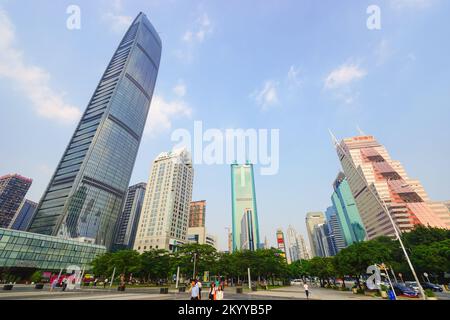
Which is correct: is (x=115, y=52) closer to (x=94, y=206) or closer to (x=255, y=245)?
(x=94, y=206)

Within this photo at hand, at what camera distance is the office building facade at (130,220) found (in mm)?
151500

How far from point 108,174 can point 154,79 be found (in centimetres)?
9029

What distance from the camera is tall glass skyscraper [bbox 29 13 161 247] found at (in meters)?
99.7

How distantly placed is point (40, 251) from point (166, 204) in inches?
2007

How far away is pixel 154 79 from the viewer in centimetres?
16788

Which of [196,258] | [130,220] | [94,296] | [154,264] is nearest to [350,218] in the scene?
[196,258]

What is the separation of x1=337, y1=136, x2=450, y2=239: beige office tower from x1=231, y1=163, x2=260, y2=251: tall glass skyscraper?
72.6m

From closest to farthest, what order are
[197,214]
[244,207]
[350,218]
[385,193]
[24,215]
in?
1. [385,193]
2. [197,214]
3. [244,207]
4. [350,218]
5. [24,215]

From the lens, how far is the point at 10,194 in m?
163

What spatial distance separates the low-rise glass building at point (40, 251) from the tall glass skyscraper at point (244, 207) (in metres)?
96.3

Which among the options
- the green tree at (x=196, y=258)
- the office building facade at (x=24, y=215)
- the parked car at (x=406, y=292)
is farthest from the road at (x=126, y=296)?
the office building facade at (x=24, y=215)

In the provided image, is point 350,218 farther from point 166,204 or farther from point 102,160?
point 102,160

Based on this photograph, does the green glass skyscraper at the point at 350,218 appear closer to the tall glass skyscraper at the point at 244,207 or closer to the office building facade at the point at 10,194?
the tall glass skyscraper at the point at 244,207
